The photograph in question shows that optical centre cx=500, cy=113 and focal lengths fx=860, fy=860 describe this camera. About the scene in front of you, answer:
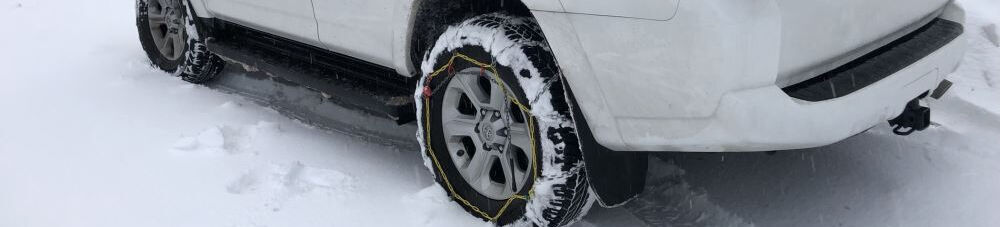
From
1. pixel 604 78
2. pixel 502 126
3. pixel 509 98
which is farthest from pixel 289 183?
pixel 604 78

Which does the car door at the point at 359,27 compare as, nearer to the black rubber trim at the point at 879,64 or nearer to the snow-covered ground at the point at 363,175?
the snow-covered ground at the point at 363,175

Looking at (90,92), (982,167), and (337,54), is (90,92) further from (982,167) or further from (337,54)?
(982,167)

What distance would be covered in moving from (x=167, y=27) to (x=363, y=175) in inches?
97.0

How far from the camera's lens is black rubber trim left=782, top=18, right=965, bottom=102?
8.26 ft

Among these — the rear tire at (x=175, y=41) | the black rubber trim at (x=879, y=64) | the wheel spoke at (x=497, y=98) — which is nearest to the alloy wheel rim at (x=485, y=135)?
the wheel spoke at (x=497, y=98)

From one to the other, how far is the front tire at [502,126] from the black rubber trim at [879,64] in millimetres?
777

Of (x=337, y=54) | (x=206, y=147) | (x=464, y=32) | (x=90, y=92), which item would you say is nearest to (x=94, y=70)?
(x=90, y=92)

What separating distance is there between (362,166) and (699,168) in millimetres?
1514

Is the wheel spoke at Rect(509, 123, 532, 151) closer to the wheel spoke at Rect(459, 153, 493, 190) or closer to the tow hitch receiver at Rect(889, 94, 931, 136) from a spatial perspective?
the wheel spoke at Rect(459, 153, 493, 190)

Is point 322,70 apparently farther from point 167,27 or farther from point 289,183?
point 167,27

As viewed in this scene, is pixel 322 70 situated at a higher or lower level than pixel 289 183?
higher

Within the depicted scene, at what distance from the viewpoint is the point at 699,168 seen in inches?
145

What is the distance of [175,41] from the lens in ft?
18.1

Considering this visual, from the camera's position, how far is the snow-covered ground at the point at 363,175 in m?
3.32
